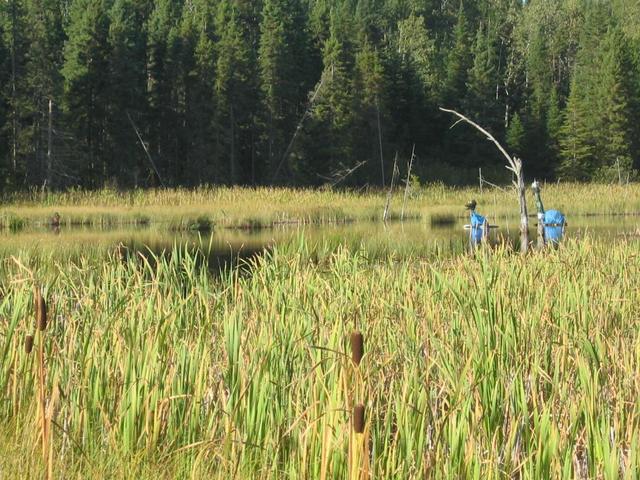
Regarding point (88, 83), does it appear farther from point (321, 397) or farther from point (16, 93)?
point (321, 397)

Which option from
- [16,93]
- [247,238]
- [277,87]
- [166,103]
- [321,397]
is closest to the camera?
[321,397]

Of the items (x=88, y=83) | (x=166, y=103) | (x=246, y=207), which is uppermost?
(x=88, y=83)

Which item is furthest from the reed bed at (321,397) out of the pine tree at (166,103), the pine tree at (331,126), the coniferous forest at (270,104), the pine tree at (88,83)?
the pine tree at (331,126)

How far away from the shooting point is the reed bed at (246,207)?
24.9m

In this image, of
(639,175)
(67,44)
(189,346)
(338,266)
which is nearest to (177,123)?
(67,44)

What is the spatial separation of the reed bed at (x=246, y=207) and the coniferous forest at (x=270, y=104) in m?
4.80

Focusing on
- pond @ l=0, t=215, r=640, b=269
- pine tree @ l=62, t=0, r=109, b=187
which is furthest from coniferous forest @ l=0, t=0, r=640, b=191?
pond @ l=0, t=215, r=640, b=269

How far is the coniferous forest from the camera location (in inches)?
1460

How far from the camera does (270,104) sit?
45.0 metres

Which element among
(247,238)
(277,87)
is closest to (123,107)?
(277,87)

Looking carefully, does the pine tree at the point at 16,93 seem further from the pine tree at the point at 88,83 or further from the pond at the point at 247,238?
the pond at the point at 247,238

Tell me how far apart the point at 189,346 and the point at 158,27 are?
184 feet

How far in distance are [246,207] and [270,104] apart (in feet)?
63.2

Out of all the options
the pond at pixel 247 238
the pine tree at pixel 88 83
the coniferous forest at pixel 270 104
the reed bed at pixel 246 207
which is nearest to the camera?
the pond at pixel 247 238
